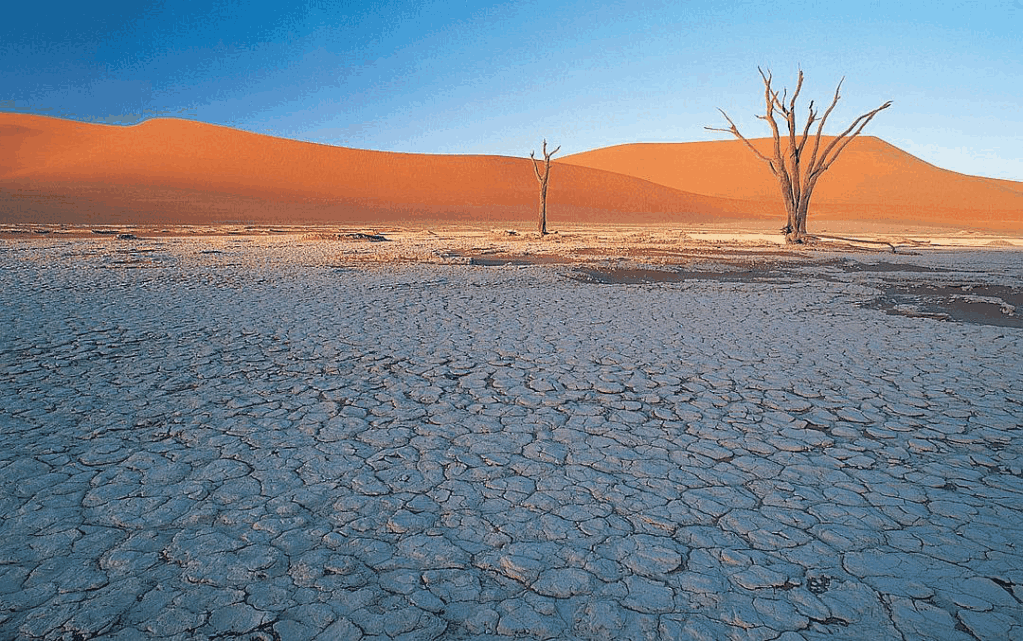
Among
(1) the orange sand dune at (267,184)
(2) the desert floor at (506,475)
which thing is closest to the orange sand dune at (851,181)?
(1) the orange sand dune at (267,184)

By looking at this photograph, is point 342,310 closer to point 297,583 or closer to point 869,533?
point 297,583

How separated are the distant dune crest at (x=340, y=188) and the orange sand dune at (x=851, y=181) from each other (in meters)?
0.37

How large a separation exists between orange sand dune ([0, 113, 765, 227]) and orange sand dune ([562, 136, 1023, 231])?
13.2 meters

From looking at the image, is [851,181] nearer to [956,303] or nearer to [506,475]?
[956,303]

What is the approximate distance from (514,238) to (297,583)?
65.0ft

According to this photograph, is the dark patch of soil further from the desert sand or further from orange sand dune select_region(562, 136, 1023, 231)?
orange sand dune select_region(562, 136, 1023, 231)

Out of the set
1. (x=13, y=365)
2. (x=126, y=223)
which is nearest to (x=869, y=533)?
(x=13, y=365)

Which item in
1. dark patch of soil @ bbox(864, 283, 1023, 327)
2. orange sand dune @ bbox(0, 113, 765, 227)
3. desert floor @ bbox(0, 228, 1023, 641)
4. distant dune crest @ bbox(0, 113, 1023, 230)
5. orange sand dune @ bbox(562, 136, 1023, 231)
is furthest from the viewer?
orange sand dune @ bbox(562, 136, 1023, 231)

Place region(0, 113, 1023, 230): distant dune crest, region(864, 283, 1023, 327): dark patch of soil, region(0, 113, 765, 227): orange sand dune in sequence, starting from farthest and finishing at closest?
region(0, 113, 1023, 230): distant dune crest < region(0, 113, 765, 227): orange sand dune < region(864, 283, 1023, 327): dark patch of soil

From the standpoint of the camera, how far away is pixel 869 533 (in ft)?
8.80

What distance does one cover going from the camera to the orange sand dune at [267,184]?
112 ft

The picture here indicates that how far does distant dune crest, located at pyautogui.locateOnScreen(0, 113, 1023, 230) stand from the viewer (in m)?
35.3

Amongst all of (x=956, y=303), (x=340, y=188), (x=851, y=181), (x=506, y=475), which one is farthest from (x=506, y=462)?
(x=851, y=181)

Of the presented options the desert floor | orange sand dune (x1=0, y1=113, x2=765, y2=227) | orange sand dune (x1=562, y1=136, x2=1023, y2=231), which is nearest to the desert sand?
the desert floor
